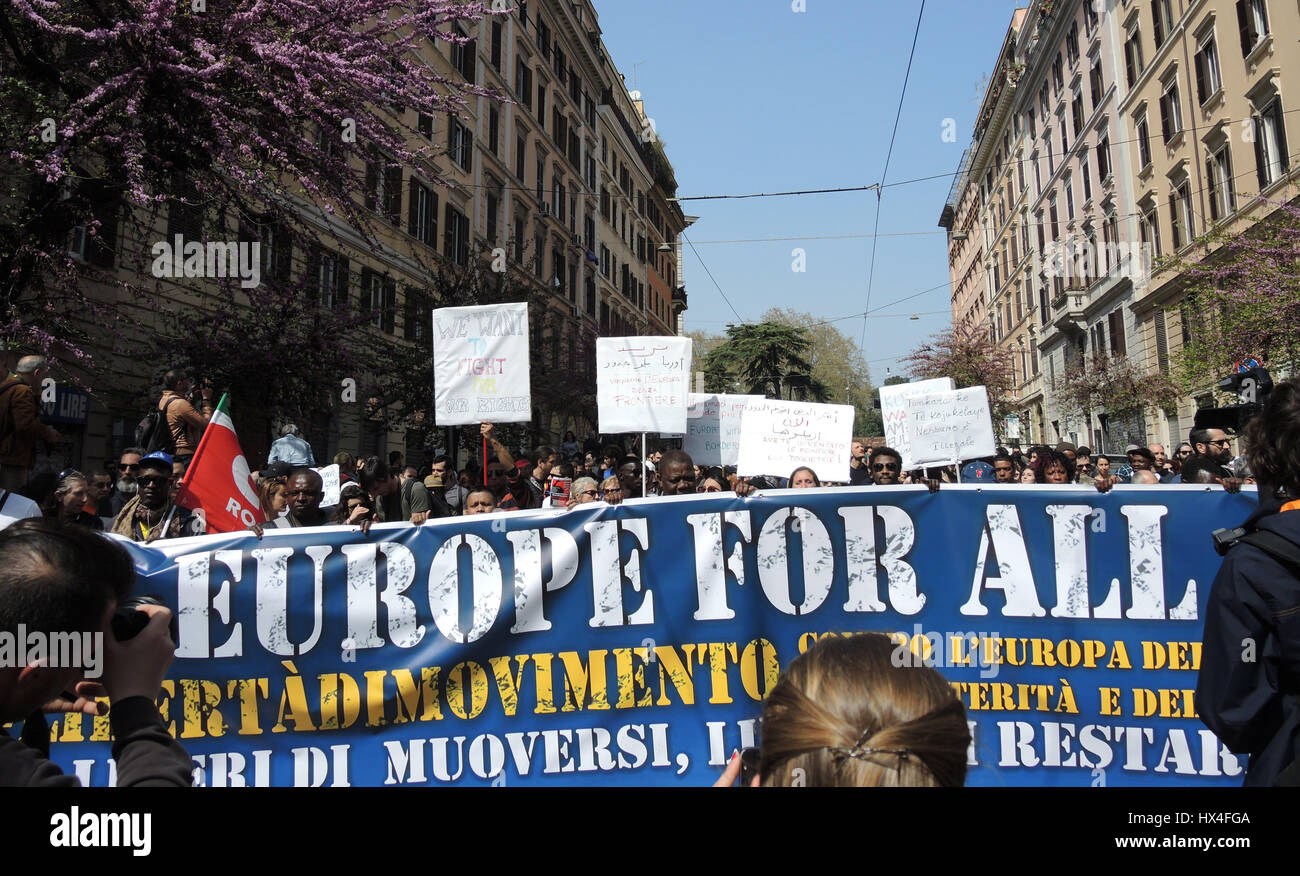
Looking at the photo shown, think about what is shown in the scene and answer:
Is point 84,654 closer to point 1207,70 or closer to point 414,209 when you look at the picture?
point 414,209

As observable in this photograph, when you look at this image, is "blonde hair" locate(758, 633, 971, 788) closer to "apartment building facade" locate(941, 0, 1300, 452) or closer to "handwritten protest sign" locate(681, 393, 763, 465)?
"handwritten protest sign" locate(681, 393, 763, 465)

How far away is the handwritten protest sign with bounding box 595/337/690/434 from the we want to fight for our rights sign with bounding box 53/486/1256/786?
10.0 feet

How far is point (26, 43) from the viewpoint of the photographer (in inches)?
397

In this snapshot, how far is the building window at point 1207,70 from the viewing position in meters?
24.1

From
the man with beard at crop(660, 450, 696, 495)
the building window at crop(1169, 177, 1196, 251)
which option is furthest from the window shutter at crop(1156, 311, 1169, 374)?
the man with beard at crop(660, 450, 696, 495)

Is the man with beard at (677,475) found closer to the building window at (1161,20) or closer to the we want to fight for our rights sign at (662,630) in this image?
the we want to fight for our rights sign at (662,630)

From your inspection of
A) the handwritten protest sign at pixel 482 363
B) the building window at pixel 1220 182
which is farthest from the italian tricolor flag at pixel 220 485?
the building window at pixel 1220 182

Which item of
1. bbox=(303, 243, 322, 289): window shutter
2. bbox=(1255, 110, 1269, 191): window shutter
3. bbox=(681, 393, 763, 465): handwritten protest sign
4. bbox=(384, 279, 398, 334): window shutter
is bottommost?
bbox=(681, 393, 763, 465): handwritten protest sign

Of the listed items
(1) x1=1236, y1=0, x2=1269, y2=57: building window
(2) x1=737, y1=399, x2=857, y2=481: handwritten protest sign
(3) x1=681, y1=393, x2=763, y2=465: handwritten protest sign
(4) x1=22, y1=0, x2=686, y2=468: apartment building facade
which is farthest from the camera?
(1) x1=1236, y1=0, x2=1269, y2=57: building window

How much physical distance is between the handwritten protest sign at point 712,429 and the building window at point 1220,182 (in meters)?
20.8

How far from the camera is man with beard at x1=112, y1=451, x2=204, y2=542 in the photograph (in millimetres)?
4861

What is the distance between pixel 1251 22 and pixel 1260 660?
26.4m

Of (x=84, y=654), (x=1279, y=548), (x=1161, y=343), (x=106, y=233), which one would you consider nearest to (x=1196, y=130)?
(x=1161, y=343)
